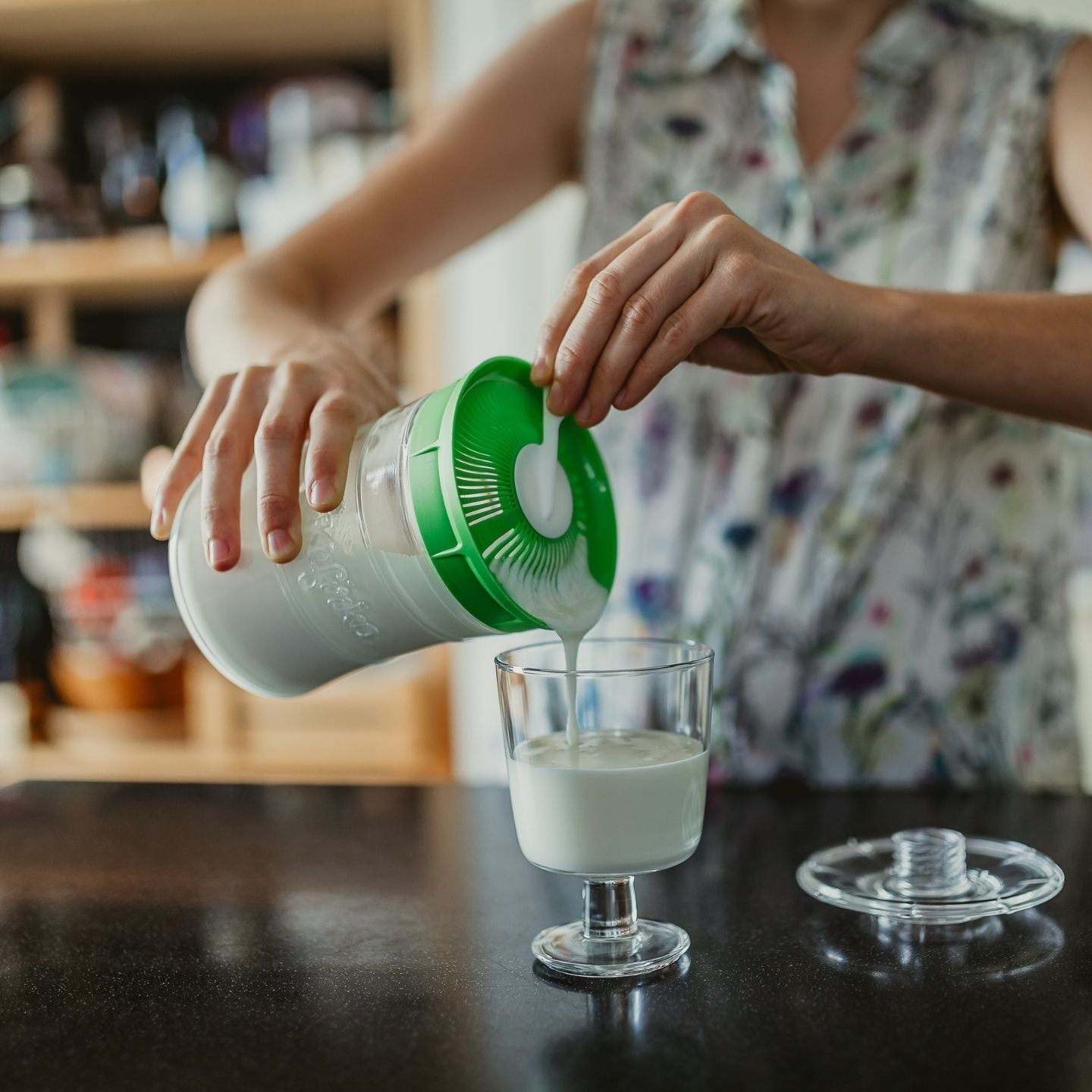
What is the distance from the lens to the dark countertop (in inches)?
21.8

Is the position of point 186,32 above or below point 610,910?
above

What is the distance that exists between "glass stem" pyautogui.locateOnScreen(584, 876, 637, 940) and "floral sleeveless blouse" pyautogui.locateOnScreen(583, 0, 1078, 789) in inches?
17.6

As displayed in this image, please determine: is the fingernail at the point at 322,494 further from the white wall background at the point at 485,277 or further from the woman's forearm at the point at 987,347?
the white wall background at the point at 485,277

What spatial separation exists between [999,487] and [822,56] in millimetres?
429

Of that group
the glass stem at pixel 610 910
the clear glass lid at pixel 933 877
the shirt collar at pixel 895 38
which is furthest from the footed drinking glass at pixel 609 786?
the shirt collar at pixel 895 38

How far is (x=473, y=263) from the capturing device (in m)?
2.14

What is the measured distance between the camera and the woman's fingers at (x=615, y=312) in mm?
707

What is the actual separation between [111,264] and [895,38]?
4.98ft

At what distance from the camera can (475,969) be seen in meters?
0.67

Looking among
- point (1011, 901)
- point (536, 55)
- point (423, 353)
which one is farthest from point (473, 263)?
point (1011, 901)

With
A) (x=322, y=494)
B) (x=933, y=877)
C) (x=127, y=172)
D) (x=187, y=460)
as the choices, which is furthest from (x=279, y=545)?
(x=127, y=172)

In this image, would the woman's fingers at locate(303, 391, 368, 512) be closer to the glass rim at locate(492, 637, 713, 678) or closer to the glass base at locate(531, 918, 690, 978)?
the glass rim at locate(492, 637, 713, 678)

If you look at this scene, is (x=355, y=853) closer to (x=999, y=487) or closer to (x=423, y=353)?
(x=999, y=487)

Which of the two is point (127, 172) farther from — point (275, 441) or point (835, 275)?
point (275, 441)
